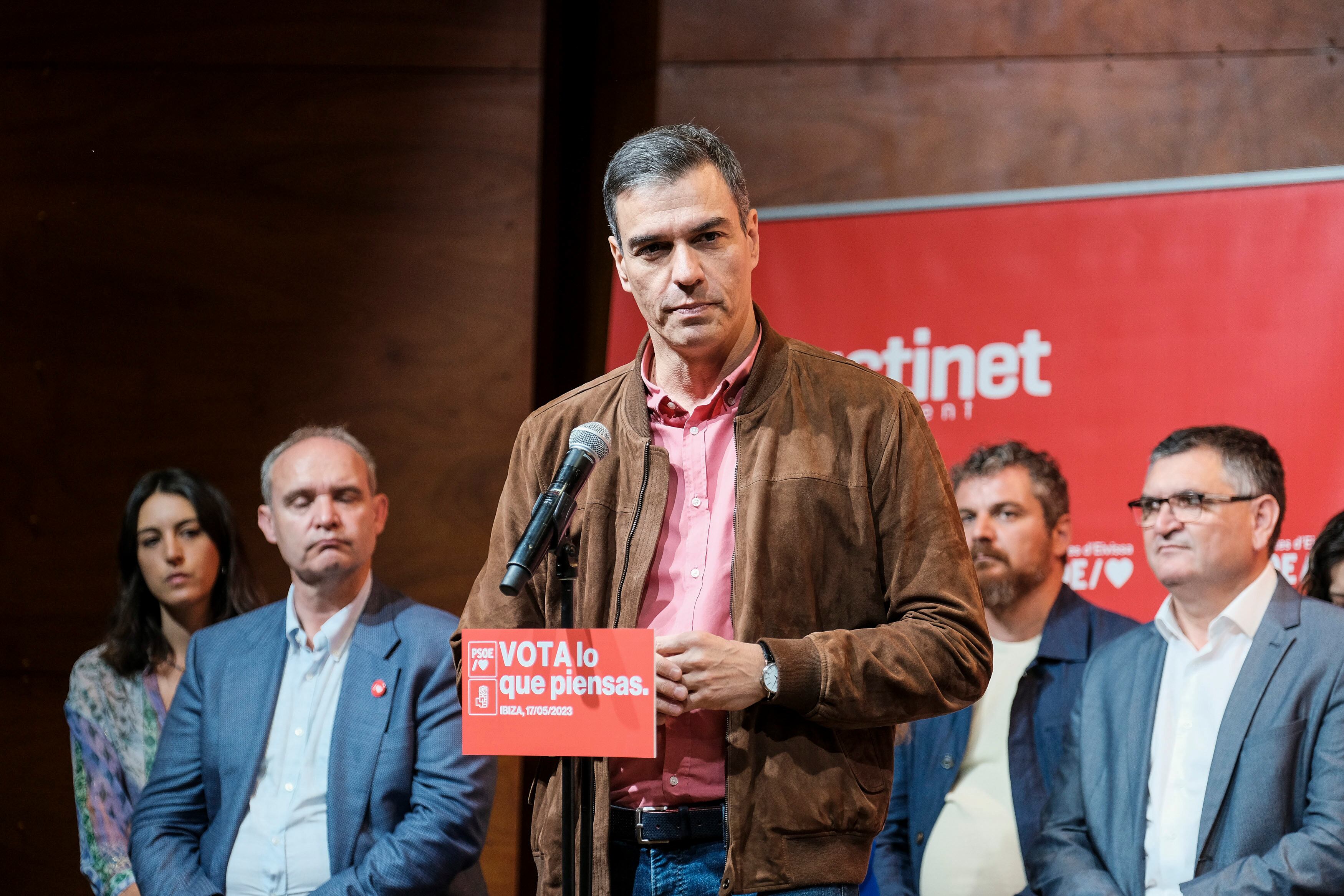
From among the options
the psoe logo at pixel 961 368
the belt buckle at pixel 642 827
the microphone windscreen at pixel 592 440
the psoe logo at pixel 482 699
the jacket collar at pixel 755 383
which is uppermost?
the psoe logo at pixel 961 368

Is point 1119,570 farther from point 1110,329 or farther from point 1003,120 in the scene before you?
point 1003,120

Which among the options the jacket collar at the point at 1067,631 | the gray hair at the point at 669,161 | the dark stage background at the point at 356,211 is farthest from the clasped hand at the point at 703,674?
the dark stage background at the point at 356,211

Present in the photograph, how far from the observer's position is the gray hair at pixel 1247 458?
2.94 m

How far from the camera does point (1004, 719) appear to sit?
3.21 m

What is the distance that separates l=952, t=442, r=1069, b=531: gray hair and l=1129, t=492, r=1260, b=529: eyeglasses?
233mm

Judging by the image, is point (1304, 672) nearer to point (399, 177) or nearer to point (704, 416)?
point (704, 416)

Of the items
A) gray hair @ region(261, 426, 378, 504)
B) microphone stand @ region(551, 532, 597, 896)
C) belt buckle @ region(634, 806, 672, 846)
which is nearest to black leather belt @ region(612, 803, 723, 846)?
belt buckle @ region(634, 806, 672, 846)

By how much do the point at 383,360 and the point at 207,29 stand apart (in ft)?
4.28

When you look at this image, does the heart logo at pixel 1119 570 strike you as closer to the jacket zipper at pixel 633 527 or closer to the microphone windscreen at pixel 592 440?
the jacket zipper at pixel 633 527

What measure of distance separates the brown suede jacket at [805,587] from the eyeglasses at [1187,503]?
1.40 metres

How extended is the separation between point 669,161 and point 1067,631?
189 cm

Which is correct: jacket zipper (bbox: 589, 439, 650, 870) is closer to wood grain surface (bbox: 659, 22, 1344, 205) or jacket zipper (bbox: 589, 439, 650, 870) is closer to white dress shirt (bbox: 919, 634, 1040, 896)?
white dress shirt (bbox: 919, 634, 1040, 896)

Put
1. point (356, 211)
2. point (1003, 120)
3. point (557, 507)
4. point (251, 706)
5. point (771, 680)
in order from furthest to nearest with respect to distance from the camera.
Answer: point (356, 211) → point (1003, 120) → point (251, 706) → point (771, 680) → point (557, 507)

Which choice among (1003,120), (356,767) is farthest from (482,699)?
(1003,120)
